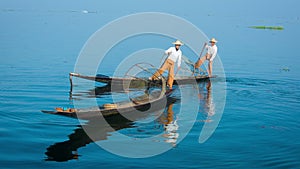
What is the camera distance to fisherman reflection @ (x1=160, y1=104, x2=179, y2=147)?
10994mm

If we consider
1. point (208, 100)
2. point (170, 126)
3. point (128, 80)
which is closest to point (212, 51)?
point (208, 100)

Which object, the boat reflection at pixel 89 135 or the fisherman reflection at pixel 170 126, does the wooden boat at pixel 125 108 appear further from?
the fisherman reflection at pixel 170 126

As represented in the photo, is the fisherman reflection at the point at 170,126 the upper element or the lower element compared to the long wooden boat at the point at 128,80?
lower

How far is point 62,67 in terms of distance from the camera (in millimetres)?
22359

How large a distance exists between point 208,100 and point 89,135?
263 inches

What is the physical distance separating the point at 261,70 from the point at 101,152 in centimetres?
1671

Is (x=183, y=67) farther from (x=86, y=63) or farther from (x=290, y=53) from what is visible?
(x=290, y=53)

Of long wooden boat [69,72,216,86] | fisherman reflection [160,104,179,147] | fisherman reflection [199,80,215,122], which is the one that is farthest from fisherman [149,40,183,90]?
fisherman reflection [160,104,179,147]

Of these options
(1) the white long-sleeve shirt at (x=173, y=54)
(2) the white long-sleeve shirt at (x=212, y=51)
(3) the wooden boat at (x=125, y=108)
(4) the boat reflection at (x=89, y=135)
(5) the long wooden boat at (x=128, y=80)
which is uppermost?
(2) the white long-sleeve shirt at (x=212, y=51)

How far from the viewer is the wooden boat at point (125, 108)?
408 inches

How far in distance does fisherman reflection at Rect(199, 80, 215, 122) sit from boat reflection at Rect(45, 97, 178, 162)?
4.68 ft

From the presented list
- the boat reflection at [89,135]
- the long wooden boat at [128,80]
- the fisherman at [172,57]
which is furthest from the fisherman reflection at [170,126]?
the long wooden boat at [128,80]

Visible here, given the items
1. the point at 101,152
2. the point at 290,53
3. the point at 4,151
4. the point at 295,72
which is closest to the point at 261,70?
the point at 295,72

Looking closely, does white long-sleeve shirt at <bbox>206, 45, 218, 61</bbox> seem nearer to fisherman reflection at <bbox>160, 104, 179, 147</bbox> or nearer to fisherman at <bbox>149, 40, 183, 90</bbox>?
fisherman at <bbox>149, 40, 183, 90</bbox>
